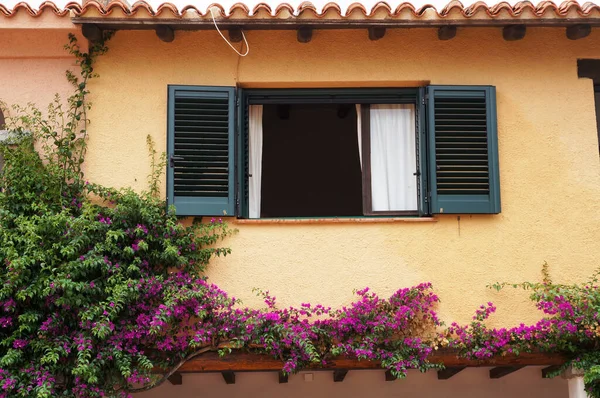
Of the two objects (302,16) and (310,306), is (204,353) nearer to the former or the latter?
(310,306)

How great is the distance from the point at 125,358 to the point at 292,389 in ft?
12.2

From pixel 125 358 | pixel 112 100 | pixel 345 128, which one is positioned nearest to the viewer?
pixel 125 358

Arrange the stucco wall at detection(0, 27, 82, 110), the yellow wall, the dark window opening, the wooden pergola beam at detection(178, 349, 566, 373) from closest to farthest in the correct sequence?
the wooden pergola beam at detection(178, 349, 566, 373)
the yellow wall
the stucco wall at detection(0, 27, 82, 110)
the dark window opening

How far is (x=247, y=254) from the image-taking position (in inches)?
317

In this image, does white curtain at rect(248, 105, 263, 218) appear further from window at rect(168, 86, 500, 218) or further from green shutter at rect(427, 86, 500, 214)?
green shutter at rect(427, 86, 500, 214)

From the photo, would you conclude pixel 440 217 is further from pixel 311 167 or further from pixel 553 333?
pixel 311 167

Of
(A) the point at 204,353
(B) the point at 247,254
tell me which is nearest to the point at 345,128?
(B) the point at 247,254

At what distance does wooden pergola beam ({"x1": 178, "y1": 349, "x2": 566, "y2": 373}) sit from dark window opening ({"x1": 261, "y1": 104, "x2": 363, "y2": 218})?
501 centimetres

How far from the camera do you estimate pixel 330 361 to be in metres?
7.79

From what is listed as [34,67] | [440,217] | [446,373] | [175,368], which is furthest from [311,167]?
[175,368]

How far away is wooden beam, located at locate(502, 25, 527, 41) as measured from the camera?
8.27 m

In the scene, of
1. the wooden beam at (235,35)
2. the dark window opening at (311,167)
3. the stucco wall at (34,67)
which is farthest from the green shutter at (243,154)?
the dark window opening at (311,167)

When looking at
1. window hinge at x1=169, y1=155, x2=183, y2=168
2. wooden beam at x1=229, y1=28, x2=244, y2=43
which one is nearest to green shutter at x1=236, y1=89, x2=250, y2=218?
wooden beam at x1=229, y1=28, x2=244, y2=43

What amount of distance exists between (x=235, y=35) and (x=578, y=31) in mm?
3847
